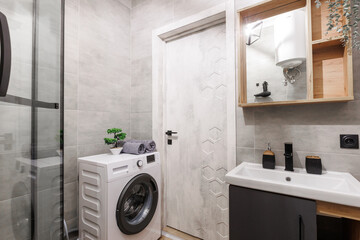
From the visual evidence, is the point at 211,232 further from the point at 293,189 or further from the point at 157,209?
the point at 293,189

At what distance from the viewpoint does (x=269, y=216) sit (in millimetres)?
981

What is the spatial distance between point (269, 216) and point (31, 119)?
4.14 feet

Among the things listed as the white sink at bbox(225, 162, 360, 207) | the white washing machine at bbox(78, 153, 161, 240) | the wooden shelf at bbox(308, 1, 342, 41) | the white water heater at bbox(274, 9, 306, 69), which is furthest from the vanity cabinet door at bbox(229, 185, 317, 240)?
the wooden shelf at bbox(308, 1, 342, 41)

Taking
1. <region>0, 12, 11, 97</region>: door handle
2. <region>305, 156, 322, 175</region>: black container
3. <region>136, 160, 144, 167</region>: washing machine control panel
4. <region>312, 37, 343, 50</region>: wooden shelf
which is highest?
<region>312, 37, 343, 50</region>: wooden shelf

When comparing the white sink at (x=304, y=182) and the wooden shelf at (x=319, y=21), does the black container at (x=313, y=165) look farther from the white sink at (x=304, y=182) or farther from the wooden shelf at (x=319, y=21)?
the wooden shelf at (x=319, y=21)

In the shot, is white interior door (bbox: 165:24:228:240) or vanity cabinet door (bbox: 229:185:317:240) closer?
vanity cabinet door (bbox: 229:185:317:240)

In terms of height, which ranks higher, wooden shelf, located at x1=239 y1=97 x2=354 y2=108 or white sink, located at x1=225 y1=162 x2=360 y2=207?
wooden shelf, located at x1=239 y1=97 x2=354 y2=108

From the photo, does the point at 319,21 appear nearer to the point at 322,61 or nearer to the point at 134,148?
the point at 322,61

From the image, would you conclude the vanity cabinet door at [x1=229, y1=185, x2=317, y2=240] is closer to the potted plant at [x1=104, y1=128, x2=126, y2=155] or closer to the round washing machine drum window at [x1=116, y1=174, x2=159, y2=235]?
the round washing machine drum window at [x1=116, y1=174, x2=159, y2=235]

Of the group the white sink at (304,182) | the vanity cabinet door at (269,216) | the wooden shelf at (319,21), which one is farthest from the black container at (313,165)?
the wooden shelf at (319,21)

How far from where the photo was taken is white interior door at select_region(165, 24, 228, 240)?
1.70 m

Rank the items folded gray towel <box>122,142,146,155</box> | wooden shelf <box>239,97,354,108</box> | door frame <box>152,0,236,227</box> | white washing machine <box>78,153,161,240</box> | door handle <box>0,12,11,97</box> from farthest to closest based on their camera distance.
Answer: folded gray towel <box>122,142,146,155</box> < door frame <box>152,0,236,227</box> < white washing machine <box>78,153,161,240</box> < wooden shelf <box>239,97,354,108</box> < door handle <box>0,12,11,97</box>

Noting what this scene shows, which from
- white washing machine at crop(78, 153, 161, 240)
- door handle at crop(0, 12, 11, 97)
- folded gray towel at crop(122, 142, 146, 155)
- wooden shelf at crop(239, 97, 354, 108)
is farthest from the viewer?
folded gray towel at crop(122, 142, 146, 155)

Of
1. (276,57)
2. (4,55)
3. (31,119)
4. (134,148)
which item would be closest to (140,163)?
(134,148)
